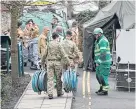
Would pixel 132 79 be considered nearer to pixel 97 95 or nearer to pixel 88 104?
pixel 97 95

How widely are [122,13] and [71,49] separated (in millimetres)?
6880

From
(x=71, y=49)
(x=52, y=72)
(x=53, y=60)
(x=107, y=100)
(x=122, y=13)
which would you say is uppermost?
(x=122, y=13)

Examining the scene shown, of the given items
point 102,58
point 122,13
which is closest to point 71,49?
point 102,58

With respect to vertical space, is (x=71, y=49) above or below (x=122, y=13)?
below

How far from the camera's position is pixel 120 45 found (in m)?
16.2

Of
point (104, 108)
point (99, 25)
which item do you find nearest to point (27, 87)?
point (104, 108)

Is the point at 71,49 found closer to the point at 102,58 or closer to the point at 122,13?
the point at 102,58

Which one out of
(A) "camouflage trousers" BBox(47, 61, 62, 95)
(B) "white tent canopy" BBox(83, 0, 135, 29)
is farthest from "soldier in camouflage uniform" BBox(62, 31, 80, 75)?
(B) "white tent canopy" BBox(83, 0, 135, 29)

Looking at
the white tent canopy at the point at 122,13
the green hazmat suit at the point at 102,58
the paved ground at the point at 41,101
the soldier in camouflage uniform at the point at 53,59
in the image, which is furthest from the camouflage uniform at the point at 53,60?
the white tent canopy at the point at 122,13

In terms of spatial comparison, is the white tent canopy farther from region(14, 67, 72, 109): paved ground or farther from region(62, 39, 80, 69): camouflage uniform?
region(14, 67, 72, 109): paved ground

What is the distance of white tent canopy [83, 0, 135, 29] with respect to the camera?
19.1m

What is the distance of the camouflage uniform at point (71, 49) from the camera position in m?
13.0

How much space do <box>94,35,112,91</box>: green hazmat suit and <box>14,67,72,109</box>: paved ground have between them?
1156mm

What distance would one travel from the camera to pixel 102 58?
13.0 metres
